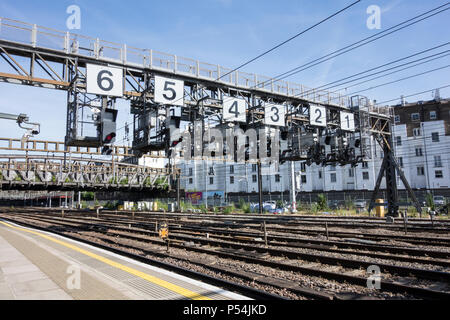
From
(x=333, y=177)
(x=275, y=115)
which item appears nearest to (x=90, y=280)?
(x=275, y=115)

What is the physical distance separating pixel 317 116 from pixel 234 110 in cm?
717

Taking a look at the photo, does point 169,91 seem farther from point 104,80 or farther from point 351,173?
point 351,173

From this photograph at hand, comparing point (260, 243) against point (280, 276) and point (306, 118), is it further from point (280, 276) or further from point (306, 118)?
point (306, 118)

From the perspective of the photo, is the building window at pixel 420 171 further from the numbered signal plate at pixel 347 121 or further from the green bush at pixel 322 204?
the numbered signal plate at pixel 347 121

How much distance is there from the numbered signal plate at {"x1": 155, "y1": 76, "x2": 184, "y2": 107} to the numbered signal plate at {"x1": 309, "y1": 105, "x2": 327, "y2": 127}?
401 inches

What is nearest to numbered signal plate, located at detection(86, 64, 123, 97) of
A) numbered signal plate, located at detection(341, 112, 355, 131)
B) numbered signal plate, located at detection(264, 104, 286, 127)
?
numbered signal plate, located at detection(264, 104, 286, 127)

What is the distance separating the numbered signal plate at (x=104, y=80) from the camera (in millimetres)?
15047

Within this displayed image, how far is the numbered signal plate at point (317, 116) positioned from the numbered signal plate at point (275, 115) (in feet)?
7.49

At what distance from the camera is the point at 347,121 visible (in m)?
25.1

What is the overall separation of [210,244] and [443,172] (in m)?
47.7

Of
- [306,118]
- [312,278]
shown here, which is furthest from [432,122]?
[312,278]

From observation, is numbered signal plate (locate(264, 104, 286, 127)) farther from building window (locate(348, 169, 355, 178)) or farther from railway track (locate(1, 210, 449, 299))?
building window (locate(348, 169, 355, 178))

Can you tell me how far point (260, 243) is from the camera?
12820 millimetres

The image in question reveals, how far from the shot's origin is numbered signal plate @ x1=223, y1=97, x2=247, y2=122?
19.5m
